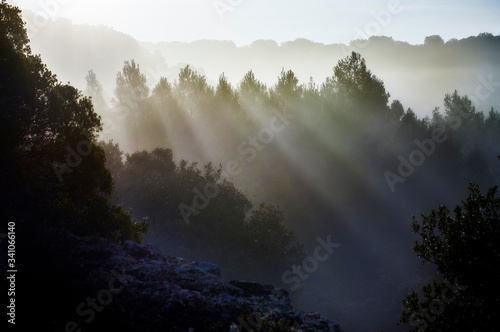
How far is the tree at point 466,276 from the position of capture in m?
9.95

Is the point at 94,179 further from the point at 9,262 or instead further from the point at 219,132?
the point at 219,132

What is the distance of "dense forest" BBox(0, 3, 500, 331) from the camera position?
13.8 meters

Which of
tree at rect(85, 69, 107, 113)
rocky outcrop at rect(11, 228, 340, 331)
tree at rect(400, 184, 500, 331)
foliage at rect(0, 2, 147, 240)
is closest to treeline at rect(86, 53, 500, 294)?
foliage at rect(0, 2, 147, 240)

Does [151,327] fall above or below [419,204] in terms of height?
below

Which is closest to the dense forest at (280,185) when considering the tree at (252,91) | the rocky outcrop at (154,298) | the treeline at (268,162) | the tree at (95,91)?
the treeline at (268,162)

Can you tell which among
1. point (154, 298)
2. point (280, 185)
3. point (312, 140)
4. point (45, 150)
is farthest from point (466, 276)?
point (312, 140)

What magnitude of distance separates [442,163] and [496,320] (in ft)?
162

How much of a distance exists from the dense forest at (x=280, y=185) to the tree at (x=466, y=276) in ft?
0.14

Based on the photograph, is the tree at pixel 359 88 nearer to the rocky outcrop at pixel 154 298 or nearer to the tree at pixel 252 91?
the tree at pixel 252 91

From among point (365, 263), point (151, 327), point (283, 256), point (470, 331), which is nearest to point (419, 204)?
point (365, 263)

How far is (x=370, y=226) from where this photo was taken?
44875 mm

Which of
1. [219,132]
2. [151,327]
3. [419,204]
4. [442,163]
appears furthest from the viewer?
[219,132]

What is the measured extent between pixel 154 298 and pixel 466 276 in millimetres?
9966

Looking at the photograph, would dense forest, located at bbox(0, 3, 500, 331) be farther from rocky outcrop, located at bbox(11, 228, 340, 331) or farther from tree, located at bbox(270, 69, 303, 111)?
rocky outcrop, located at bbox(11, 228, 340, 331)
